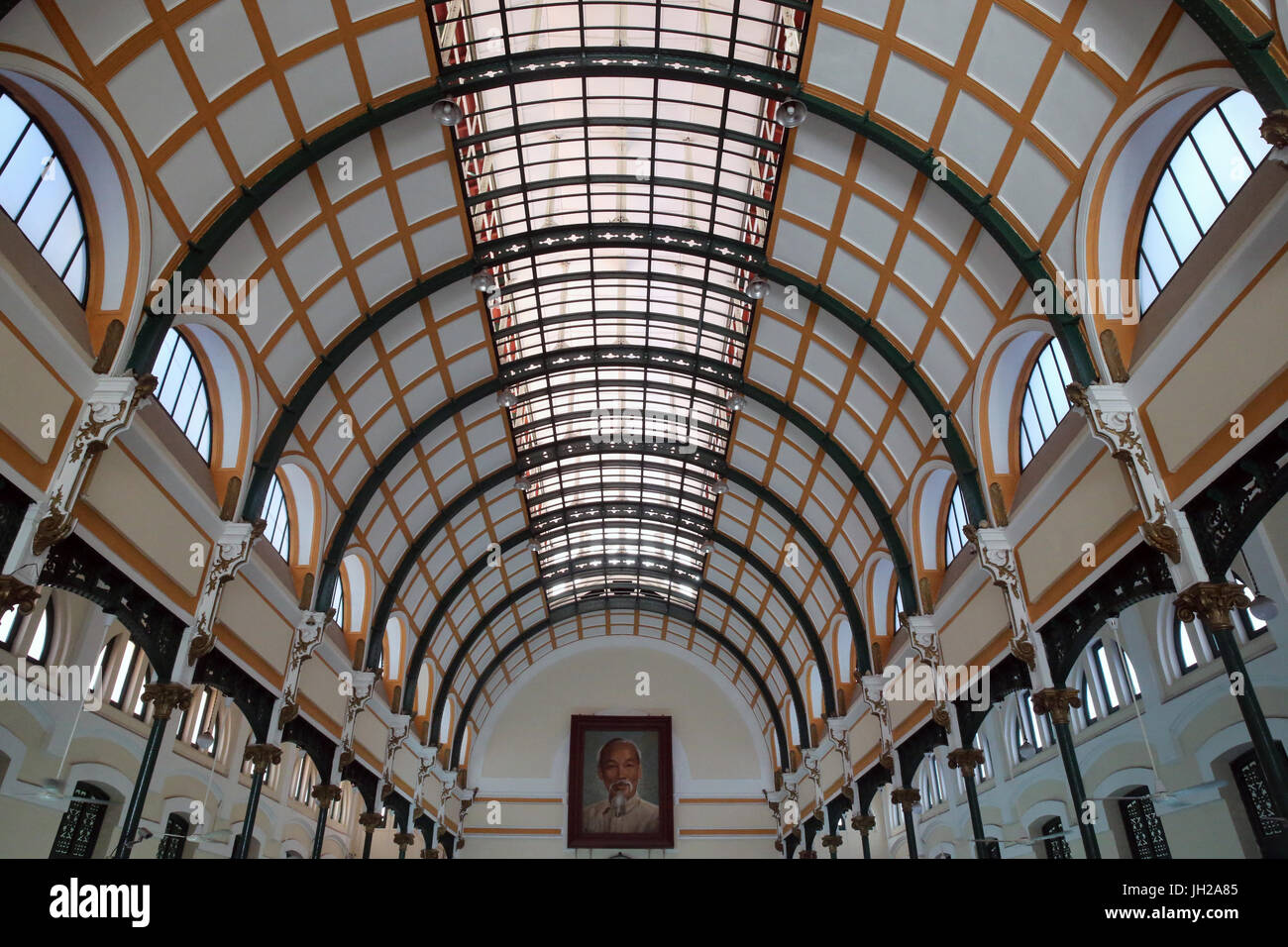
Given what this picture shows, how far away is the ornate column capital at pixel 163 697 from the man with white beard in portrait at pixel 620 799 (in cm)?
3449

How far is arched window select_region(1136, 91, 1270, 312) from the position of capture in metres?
11.8

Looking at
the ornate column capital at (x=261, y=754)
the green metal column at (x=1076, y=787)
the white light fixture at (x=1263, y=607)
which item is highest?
the white light fixture at (x=1263, y=607)

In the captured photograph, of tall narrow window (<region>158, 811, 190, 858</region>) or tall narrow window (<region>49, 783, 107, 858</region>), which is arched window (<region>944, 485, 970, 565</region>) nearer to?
tall narrow window (<region>49, 783, 107, 858</region>)

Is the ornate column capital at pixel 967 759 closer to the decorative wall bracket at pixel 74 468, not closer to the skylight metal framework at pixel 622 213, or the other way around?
the skylight metal framework at pixel 622 213

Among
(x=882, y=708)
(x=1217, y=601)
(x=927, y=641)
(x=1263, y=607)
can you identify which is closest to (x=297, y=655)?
(x=927, y=641)

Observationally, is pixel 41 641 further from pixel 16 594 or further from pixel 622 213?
pixel 622 213

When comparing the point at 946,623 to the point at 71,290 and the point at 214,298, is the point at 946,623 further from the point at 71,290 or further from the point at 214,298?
the point at 71,290

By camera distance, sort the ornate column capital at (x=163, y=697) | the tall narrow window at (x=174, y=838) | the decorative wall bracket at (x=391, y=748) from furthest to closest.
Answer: the decorative wall bracket at (x=391, y=748) → the tall narrow window at (x=174, y=838) → the ornate column capital at (x=163, y=697)

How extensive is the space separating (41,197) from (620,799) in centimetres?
4244

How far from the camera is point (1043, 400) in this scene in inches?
710

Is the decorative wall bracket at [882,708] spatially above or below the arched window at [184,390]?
below

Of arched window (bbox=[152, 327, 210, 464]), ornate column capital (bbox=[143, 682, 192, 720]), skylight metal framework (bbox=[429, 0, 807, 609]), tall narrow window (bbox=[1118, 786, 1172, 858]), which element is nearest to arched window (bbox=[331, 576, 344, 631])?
skylight metal framework (bbox=[429, 0, 807, 609])

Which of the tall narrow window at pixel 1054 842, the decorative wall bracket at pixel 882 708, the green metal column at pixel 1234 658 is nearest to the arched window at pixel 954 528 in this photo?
the decorative wall bracket at pixel 882 708

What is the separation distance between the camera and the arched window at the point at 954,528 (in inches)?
898
